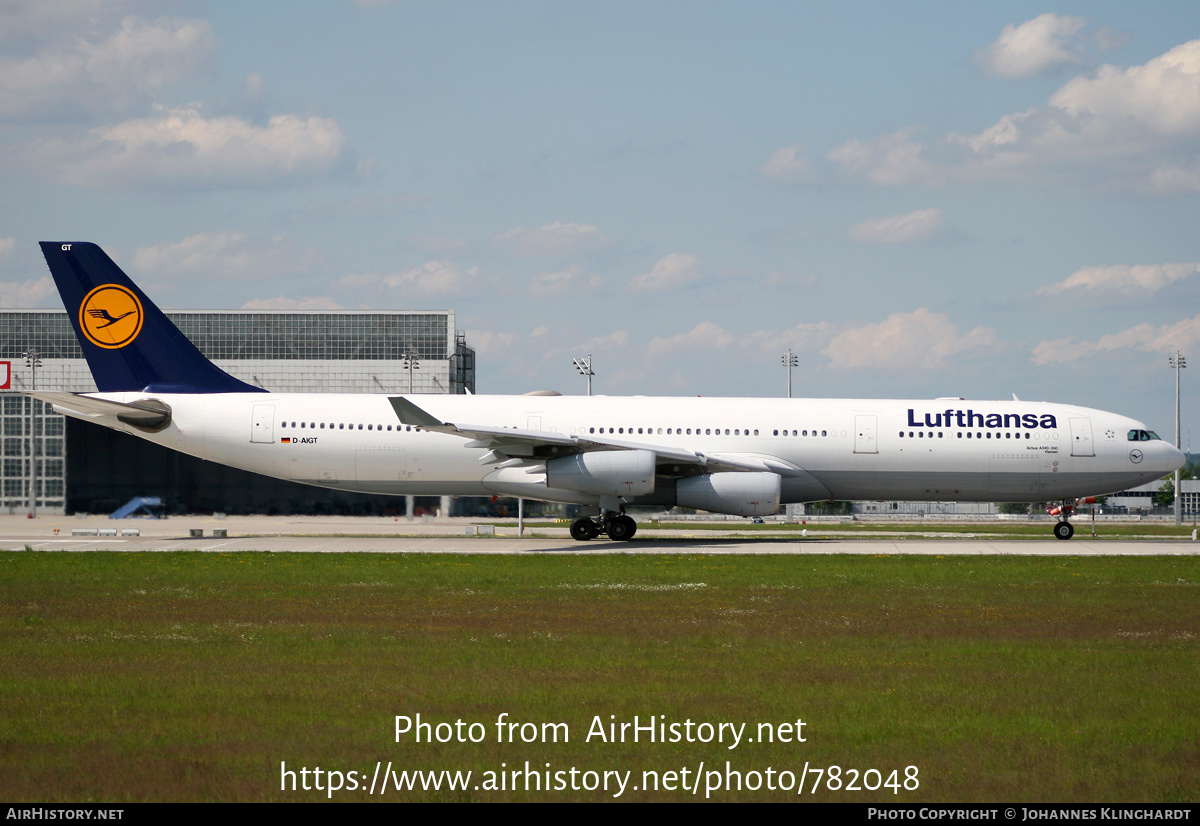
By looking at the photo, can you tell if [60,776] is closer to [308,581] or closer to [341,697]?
[341,697]

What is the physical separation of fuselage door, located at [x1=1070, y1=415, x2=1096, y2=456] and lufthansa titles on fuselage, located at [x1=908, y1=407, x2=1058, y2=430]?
1.82 ft

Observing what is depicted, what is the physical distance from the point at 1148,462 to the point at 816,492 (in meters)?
9.53

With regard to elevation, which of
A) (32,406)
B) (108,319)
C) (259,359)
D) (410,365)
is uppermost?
(259,359)

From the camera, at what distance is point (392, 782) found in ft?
23.6

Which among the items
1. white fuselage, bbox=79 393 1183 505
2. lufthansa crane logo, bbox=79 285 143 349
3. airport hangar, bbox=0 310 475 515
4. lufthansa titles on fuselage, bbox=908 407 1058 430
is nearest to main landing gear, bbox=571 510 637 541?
white fuselage, bbox=79 393 1183 505

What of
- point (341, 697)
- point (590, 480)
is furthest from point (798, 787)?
point (590, 480)

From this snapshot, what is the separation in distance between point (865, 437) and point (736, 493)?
473 centimetres

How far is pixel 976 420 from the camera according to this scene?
3083 centimetres

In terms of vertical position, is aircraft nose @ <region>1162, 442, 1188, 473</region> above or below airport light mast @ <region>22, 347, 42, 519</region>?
below

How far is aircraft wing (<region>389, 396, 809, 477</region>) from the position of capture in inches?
1057

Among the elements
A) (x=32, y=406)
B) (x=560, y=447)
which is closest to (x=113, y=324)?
(x=560, y=447)

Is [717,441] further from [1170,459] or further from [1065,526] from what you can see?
[1170,459]

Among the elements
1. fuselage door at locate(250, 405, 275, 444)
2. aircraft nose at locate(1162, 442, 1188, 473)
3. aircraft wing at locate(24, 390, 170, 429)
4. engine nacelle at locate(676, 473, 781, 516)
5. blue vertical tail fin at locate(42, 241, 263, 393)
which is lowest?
engine nacelle at locate(676, 473, 781, 516)

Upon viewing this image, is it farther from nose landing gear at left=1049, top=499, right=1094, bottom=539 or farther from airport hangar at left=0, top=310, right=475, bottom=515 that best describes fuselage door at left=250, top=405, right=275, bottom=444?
airport hangar at left=0, top=310, right=475, bottom=515
